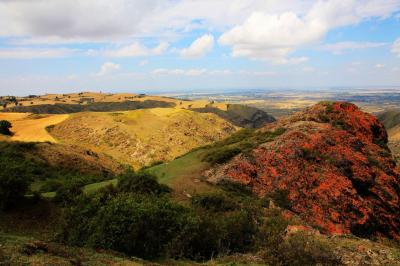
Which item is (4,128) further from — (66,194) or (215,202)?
(215,202)

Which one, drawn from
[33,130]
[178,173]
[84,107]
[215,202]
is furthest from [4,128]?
[84,107]

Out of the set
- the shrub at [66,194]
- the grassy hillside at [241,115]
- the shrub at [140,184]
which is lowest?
the grassy hillside at [241,115]

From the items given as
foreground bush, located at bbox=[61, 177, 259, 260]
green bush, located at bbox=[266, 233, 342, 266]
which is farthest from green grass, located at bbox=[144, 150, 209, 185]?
green bush, located at bbox=[266, 233, 342, 266]

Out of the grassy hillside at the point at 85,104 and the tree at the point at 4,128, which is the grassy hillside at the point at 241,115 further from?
the tree at the point at 4,128

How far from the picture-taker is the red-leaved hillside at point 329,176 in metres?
28.3

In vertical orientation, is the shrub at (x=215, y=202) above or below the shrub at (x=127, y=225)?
below

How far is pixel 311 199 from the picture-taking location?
29.1 metres

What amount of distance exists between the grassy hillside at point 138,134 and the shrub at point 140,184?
105 ft

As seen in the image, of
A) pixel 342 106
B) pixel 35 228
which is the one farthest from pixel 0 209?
pixel 342 106

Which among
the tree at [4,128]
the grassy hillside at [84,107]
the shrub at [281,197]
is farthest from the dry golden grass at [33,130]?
the grassy hillside at [84,107]

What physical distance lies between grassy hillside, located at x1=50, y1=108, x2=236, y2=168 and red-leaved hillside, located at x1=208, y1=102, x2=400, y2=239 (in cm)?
2849

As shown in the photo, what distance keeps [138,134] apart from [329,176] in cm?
4629

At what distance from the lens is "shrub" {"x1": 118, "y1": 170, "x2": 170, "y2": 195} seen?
2541 centimetres

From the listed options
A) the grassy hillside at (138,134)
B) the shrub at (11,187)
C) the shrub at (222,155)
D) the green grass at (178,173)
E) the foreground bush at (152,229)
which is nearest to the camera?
the foreground bush at (152,229)
